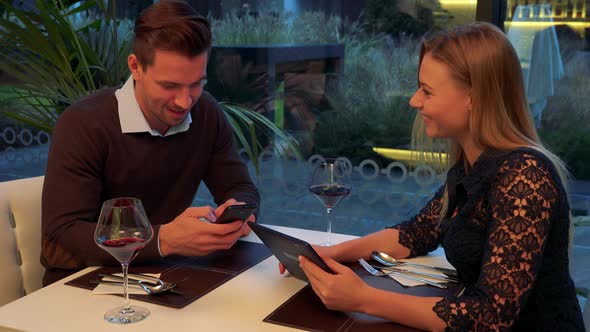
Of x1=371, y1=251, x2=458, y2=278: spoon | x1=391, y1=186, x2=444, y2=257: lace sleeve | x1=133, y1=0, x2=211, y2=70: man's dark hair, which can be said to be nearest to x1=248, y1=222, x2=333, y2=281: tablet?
x1=371, y1=251, x2=458, y2=278: spoon

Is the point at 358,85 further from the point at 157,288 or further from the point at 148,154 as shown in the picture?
the point at 157,288

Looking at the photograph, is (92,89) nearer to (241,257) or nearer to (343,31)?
(343,31)

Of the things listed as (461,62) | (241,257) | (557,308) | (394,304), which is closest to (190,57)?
(241,257)

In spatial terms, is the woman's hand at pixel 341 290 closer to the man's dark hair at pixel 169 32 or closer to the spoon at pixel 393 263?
the spoon at pixel 393 263

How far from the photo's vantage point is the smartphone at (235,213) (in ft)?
5.41

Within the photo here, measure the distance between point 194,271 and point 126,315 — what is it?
301 millimetres

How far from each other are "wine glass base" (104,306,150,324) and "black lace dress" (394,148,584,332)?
64 cm

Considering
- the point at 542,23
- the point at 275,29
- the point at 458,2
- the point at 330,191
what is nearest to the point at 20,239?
the point at 330,191

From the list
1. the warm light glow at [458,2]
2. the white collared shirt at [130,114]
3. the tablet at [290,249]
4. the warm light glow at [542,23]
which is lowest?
the tablet at [290,249]

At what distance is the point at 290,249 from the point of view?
145 cm

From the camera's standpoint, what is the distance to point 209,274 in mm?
1613

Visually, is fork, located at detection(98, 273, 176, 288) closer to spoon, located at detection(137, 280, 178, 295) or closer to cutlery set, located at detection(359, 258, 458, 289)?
spoon, located at detection(137, 280, 178, 295)

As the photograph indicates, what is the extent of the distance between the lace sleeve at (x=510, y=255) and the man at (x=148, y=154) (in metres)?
0.65

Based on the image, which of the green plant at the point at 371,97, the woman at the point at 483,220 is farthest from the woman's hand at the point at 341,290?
the green plant at the point at 371,97
